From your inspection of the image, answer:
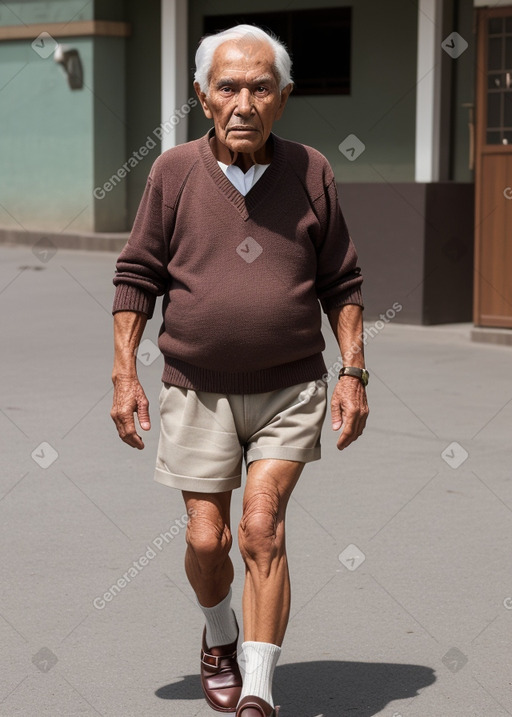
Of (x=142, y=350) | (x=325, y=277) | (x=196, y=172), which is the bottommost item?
(x=142, y=350)

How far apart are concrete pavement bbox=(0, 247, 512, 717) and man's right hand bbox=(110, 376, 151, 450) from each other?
32.9 inches

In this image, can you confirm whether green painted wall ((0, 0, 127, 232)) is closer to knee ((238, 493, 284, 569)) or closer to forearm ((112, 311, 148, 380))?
forearm ((112, 311, 148, 380))

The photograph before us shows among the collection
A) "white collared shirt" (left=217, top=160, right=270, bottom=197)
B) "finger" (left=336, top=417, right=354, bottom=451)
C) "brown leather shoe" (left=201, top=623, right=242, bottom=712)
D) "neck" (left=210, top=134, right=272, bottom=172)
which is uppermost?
"neck" (left=210, top=134, right=272, bottom=172)

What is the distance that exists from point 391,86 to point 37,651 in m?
11.4

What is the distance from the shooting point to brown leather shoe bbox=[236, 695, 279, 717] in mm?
3928

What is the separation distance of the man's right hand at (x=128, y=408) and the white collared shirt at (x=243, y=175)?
2.07ft

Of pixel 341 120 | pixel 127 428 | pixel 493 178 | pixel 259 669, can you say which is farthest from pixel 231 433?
pixel 341 120

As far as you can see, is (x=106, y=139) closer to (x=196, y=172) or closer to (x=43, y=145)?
(x=43, y=145)

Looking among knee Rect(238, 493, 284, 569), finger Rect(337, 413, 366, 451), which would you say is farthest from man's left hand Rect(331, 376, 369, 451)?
knee Rect(238, 493, 284, 569)

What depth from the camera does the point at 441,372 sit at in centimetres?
1080

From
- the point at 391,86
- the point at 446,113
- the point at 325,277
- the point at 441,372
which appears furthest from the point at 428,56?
the point at 325,277

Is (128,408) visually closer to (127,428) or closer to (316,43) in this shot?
(127,428)

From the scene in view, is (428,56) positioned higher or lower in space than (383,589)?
higher

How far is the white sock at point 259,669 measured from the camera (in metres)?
3.97
